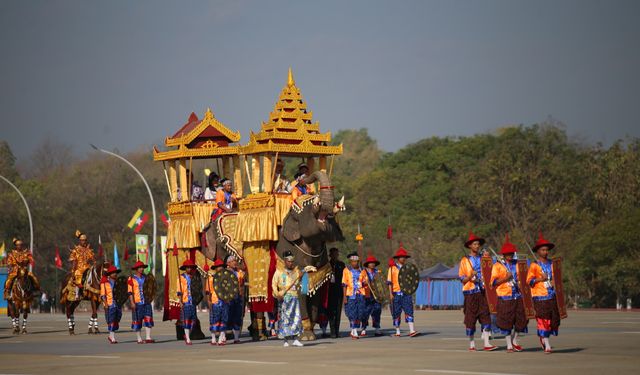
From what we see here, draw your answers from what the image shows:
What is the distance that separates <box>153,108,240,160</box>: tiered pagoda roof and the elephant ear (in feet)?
12.0

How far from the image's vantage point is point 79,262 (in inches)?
1168

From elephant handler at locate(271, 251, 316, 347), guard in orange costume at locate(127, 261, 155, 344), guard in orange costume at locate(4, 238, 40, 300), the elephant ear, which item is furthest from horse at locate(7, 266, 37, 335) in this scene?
elephant handler at locate(271, 251, 316, 347)

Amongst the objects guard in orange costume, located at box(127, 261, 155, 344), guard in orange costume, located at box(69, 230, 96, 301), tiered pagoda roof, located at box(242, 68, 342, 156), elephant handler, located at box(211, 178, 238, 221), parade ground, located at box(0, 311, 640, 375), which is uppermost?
tiered pagoda roof, located at box(242, 68, 342, 156)

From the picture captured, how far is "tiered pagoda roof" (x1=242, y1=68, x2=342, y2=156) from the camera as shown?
24047 millimetres

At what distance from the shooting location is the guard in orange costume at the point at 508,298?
1822cm

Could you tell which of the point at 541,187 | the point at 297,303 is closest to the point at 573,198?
the point at 541,187

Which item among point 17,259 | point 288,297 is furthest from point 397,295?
point 17,259

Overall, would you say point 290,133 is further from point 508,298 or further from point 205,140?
point 508,298

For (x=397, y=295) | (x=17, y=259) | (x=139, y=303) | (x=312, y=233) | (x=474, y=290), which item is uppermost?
(x=312, y=233)

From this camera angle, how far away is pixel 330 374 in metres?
14.7

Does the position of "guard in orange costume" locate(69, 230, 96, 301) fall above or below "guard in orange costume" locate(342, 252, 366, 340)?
above

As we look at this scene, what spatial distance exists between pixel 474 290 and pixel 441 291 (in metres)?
30.0

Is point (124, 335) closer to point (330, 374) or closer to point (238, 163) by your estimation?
point (238, 163)

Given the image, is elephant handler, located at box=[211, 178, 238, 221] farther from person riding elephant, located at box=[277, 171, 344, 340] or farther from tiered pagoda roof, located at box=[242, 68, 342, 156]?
person riding elephant, located at box=[277, 171, 344, 340]
